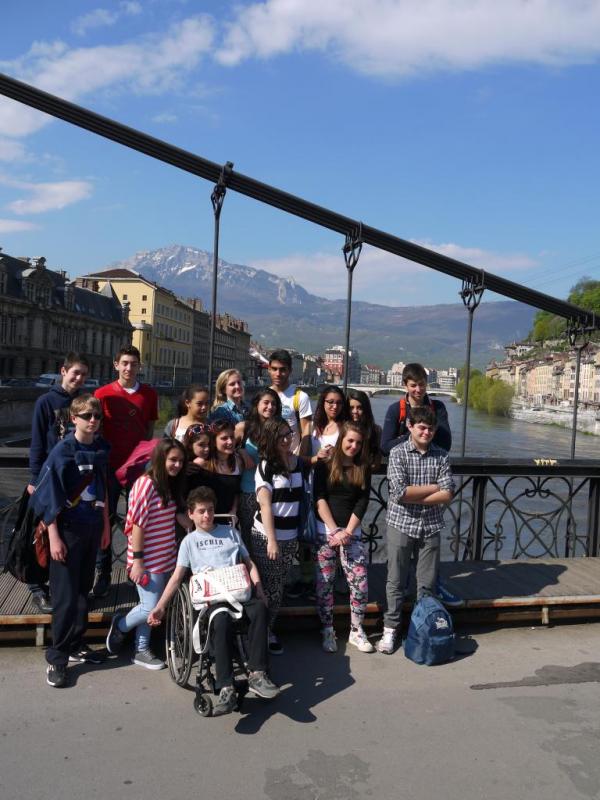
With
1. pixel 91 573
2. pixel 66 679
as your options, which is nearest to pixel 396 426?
pixel 91 573

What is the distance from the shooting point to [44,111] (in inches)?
186

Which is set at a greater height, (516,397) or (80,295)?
(80,295)

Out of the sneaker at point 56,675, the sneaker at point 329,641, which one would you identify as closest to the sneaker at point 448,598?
the sneaker at point 329,641

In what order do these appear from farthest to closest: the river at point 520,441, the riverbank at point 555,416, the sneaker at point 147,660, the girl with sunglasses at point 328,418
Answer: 1. the riverbank at point 555,416
2. the river at point 520,441
3. the girl with sunglasses at point 328,418
4. the sneaker at point 147,660

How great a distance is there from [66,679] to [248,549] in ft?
4.03

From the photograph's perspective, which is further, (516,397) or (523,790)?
(516,397)

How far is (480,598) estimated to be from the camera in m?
4.76

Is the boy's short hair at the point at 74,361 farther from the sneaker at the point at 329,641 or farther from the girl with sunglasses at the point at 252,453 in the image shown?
the sneaker at the point at 329,641

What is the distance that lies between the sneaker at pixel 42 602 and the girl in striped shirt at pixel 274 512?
1.26 m

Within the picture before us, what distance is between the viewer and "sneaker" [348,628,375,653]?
4250mm

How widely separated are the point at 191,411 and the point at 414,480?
1.47 metres

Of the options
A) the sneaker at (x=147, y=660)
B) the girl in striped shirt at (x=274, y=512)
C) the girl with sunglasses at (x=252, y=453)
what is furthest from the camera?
the girl with sunglasses at (x=252, y=453)

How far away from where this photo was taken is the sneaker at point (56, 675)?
362 centimetres

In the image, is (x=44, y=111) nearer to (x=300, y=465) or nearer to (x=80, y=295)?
(x=300, y=465)
